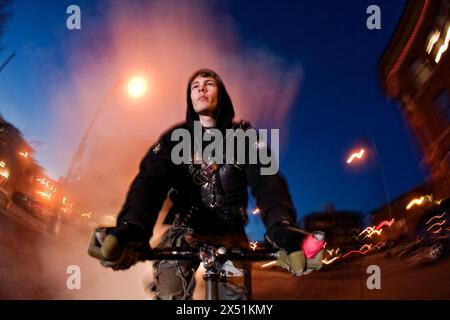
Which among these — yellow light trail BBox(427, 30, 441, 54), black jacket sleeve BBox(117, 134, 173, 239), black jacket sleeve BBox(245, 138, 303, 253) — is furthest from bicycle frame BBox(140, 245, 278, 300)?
yellow light trail BBox(427, 30, 441, 54)

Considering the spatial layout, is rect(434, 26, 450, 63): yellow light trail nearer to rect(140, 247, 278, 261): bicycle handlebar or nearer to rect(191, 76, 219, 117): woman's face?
rect(191, 76, 219, 117): woman's face

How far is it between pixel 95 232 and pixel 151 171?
0.82 metres

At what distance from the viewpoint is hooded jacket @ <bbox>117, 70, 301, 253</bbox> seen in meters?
1.75

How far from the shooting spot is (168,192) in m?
2.40

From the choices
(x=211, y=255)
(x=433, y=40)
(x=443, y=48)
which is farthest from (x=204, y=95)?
(x=433, y=40)

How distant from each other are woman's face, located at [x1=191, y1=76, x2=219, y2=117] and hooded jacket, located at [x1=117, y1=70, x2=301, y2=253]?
0.19 ft

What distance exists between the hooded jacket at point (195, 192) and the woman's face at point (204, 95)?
6 cm

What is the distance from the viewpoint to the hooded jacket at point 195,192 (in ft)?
5.74

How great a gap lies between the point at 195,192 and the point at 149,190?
44 cm

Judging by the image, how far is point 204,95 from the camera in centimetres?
254

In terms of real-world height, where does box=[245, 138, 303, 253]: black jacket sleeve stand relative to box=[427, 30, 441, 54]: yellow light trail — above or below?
below

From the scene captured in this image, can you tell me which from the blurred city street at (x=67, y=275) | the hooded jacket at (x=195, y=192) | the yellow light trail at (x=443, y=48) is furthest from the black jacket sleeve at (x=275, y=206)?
the yellow light trail at (x=443, y=48)
